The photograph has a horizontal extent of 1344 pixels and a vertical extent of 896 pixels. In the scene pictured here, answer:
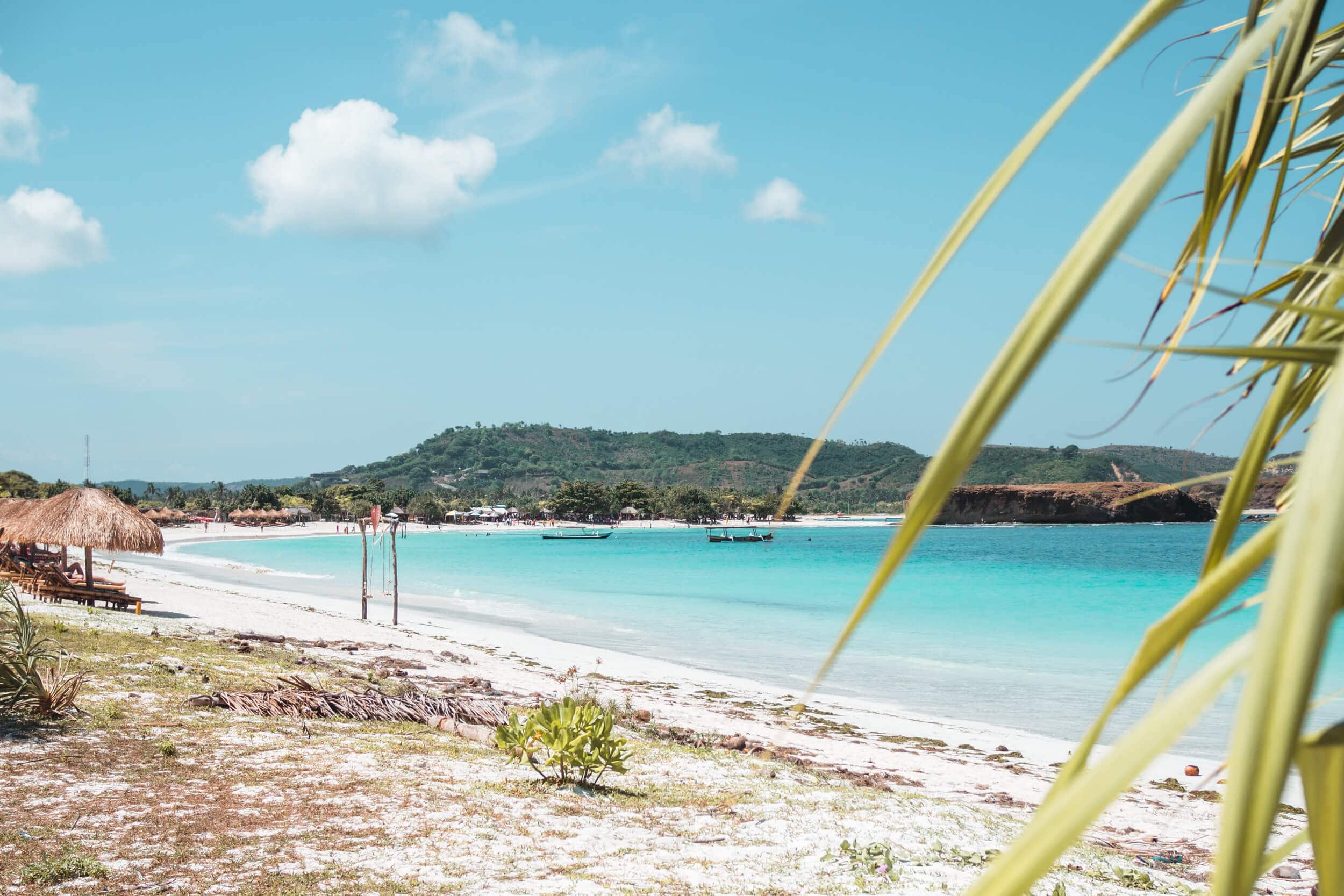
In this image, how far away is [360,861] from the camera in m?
4.33

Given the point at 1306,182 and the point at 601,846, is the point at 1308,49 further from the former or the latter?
the point at 601,846

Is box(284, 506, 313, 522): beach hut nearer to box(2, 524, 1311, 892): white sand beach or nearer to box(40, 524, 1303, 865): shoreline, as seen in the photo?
box(40, 524, 1303, 865): shoreline

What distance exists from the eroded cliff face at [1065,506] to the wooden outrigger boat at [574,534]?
34.8 metres

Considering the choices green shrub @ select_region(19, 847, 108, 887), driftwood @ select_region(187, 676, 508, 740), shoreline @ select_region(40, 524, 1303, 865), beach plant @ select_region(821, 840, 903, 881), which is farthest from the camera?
shoreline @ select_region(40, 524, 1303, 865)

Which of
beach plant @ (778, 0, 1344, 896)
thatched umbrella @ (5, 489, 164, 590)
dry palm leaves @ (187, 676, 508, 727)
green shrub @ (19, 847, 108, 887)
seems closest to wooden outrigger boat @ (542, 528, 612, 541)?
thatched umbrella @ (5, 489, 164, 590)

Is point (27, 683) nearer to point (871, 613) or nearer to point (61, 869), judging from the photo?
point (61, 869)

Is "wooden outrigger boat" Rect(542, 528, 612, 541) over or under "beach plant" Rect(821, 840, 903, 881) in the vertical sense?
under

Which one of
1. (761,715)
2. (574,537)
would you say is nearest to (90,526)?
(761,715)

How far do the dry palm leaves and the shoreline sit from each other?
1.78m

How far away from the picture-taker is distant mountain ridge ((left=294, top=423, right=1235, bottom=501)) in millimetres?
140750

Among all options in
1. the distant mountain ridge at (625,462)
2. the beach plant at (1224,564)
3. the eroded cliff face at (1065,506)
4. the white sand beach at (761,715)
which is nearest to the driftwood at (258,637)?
the white sand beach at (761,715)

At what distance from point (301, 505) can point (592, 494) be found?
3398 cm

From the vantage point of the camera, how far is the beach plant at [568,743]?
5.86 meters

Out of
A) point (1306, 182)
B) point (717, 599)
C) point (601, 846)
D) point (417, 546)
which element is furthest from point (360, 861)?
point (417, 546)
